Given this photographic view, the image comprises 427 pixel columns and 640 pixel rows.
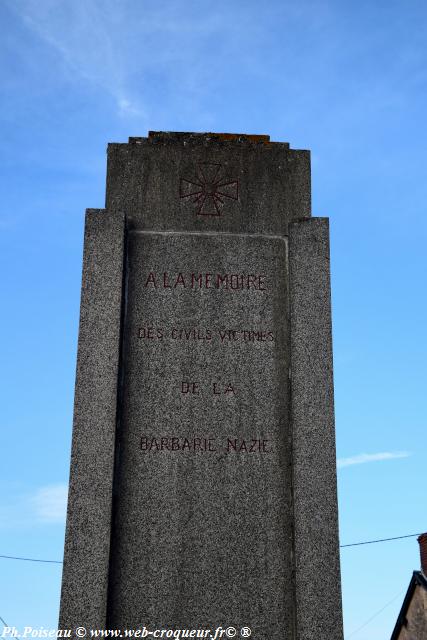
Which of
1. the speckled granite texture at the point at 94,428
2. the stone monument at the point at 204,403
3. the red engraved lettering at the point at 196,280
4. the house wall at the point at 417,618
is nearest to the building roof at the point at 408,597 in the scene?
the house wall at the point at 417,618

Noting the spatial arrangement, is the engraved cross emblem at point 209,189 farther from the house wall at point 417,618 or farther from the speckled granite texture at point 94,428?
the house wall at point 417,618

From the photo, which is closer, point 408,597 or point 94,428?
point 94,428

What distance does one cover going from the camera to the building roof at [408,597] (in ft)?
79.2

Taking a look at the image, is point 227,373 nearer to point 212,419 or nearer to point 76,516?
point 212,419

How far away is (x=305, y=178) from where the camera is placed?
827cm

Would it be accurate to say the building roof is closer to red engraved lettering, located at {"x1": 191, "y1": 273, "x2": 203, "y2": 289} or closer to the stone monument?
the stone monument

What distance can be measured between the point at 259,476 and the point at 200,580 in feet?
3.62

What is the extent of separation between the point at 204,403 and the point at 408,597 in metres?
20.9

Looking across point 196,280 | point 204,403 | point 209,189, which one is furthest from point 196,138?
point 204,403

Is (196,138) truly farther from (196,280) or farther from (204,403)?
(204,403)

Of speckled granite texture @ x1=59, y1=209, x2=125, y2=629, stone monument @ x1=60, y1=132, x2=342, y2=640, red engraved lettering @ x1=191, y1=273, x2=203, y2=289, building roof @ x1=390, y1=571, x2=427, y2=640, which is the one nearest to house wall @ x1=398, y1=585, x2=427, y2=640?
building roof @ x1=390, y1=571, x2=427, y2=640

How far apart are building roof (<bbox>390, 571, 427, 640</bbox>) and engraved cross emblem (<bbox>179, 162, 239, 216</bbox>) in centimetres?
1948

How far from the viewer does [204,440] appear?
7.26 m

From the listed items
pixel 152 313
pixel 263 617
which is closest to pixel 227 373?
pixel 152 313
